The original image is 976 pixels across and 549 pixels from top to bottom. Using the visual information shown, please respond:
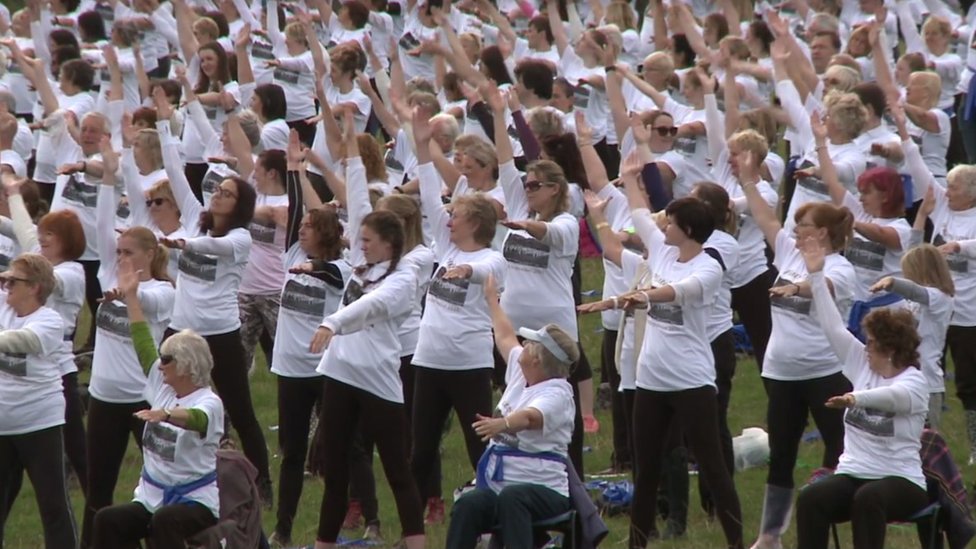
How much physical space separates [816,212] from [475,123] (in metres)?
5.49

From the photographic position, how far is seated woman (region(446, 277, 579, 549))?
842cm

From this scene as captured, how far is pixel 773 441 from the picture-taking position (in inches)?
384

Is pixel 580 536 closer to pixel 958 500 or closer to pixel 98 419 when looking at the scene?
pixel 958 500

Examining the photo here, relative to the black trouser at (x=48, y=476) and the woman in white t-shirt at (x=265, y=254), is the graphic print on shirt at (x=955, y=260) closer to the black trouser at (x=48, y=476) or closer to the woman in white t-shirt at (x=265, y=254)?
the woman in white t-shirt at (x=265, y=254)

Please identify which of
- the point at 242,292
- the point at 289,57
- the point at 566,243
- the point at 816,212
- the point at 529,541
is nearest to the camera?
the point at 529,541

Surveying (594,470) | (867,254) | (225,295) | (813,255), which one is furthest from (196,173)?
(813,255)

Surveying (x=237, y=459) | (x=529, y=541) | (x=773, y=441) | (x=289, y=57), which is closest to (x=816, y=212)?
(x=773, y=441)

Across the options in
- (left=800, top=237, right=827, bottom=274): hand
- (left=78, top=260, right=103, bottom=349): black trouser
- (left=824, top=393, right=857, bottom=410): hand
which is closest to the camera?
(left=824, top=393, right=857, bottom=410): hand

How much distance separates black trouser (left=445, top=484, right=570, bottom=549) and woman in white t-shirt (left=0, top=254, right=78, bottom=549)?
7.56 ft

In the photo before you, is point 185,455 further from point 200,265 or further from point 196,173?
point 196,173

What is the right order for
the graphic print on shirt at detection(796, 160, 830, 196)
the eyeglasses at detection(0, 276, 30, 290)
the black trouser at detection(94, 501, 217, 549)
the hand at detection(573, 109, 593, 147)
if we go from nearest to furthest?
the black trouser at detection(94, 501, 217, 549), the eyeglasses at detection(0, 276, 30, 290), the hand at detection(573, 109, 593, 147), the graphic print on shirt at detection(796, 160, 830, 196)

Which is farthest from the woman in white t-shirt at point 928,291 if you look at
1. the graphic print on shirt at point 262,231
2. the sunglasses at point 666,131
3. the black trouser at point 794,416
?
the graphic print on shirt at point 262,231

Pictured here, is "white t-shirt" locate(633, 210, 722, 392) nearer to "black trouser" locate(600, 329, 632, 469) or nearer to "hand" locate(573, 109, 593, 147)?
"hand" locate(573, 109, 593, 147)

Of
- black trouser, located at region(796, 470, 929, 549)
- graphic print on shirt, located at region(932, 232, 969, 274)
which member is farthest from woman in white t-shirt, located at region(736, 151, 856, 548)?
graphic print on shirt, located at region(932, 232, 969, 274)
